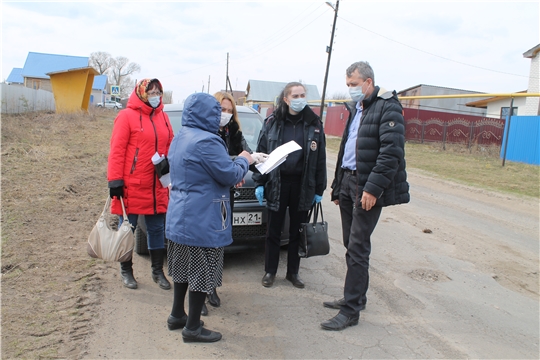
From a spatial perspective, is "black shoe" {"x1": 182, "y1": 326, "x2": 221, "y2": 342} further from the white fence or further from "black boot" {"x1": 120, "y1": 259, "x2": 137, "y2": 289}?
the white fence

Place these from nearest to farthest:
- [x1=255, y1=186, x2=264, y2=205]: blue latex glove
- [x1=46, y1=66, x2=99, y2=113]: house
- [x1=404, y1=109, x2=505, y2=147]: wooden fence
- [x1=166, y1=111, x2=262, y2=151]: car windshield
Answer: [x1=255, y1=186, x2=264, y2=205]: blue latex glove, [x1=166, y1=111, x2=262, y2=151]: car windshield, [x1=404, y1=109, x2=505, y2=147]: wooden fence, [x1=46, y1=66, x2=99, y2=113]: house

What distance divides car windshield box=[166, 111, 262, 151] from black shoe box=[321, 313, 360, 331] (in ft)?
8.55

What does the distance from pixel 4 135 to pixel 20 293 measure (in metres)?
11.3

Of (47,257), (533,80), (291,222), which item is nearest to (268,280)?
(291,222)

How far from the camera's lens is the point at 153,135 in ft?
12.6

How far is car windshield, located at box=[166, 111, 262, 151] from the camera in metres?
5.37

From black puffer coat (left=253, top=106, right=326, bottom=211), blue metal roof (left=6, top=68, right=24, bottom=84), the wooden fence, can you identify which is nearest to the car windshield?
black puffer coat (left=253, top=106, right=326, bottom=211)

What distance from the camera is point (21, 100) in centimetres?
2398

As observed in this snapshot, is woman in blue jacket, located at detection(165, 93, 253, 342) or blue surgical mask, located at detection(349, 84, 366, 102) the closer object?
woman in blue jacket, located at detection(165, 93, 253, 342)

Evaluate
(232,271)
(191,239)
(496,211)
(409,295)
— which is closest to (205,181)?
(191,239)

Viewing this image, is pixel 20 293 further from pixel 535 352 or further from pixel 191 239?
pixel 535 352

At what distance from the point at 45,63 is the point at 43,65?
15.6 inches

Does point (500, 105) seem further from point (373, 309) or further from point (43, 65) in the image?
point (43, 65)

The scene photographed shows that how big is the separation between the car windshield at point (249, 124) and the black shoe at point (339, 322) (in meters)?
2.61
